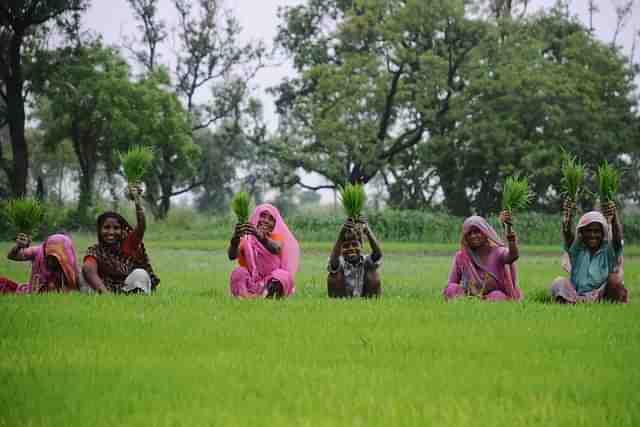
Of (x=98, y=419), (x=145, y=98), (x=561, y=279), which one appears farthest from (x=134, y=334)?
(x=145, y=98)

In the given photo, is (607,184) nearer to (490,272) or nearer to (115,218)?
(490,272)

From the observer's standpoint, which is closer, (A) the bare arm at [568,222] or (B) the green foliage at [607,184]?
(A) the bare arm at [568,222]

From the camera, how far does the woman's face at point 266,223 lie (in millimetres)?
9555

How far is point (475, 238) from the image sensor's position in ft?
30.9

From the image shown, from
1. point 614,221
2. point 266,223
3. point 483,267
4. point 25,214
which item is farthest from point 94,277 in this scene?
point 614,221

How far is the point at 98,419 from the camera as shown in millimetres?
4066

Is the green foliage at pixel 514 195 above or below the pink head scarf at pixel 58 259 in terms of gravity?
above

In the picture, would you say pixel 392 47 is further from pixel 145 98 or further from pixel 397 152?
pixel 145 98

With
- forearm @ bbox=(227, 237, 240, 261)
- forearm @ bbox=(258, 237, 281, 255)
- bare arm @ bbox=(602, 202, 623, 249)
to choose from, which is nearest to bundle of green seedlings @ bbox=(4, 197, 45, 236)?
forearm @ bbox=(227, 237, 240, 261)

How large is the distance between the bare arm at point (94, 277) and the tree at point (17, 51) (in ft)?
80.3

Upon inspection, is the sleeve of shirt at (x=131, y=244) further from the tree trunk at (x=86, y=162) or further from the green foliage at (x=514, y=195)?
the tree trunk at (x=86, y=162)

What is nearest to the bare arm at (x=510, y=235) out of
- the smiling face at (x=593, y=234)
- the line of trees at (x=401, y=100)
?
the smiling face at (x=593, y=234)

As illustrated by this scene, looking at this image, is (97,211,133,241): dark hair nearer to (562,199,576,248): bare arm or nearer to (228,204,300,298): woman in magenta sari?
(228,204,300,298): woman in magenta sari

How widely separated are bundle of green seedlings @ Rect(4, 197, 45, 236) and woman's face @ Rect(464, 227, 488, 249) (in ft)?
17.2
